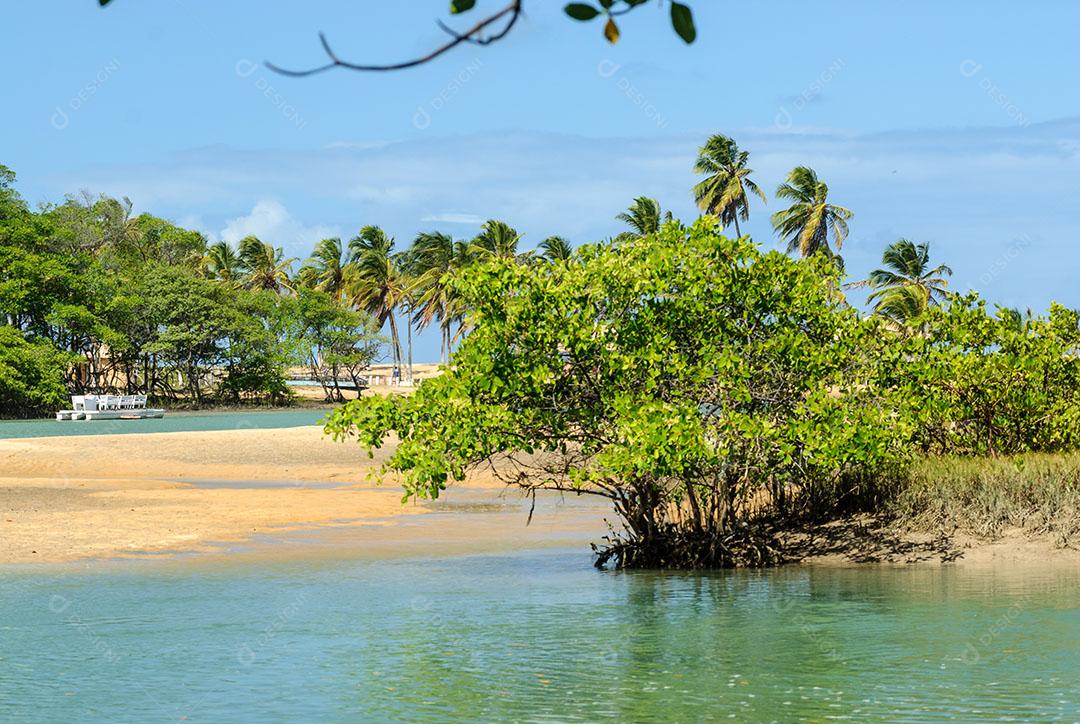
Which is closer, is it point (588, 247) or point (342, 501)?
point (588, 247)

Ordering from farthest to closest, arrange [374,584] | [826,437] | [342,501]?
[342,501] → [374,584] → [826,437]

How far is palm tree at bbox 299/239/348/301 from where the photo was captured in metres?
122

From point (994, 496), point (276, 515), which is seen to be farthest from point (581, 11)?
point (276, 515)

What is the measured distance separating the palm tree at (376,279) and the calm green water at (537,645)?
9445 centimetres

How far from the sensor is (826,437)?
19.1 metres

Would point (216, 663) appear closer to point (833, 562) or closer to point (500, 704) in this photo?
point (500, 704)

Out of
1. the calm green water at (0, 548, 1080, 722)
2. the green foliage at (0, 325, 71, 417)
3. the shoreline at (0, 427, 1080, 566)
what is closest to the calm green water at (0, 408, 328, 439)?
the green foliage at (0, 325, 71, 417)

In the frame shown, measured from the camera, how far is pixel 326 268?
122m

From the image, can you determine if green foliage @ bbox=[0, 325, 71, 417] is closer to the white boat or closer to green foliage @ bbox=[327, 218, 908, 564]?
the white boat

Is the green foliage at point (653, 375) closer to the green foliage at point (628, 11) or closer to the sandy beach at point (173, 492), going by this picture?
the sandy beach at point (173, 492)

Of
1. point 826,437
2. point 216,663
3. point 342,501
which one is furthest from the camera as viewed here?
point 342,501

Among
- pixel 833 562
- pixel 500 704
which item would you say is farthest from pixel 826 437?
pixel 500 704

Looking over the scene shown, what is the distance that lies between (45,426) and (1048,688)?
6748 centimetres

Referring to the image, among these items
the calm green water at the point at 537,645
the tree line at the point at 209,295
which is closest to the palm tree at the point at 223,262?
the tree line at the point at 209,295
